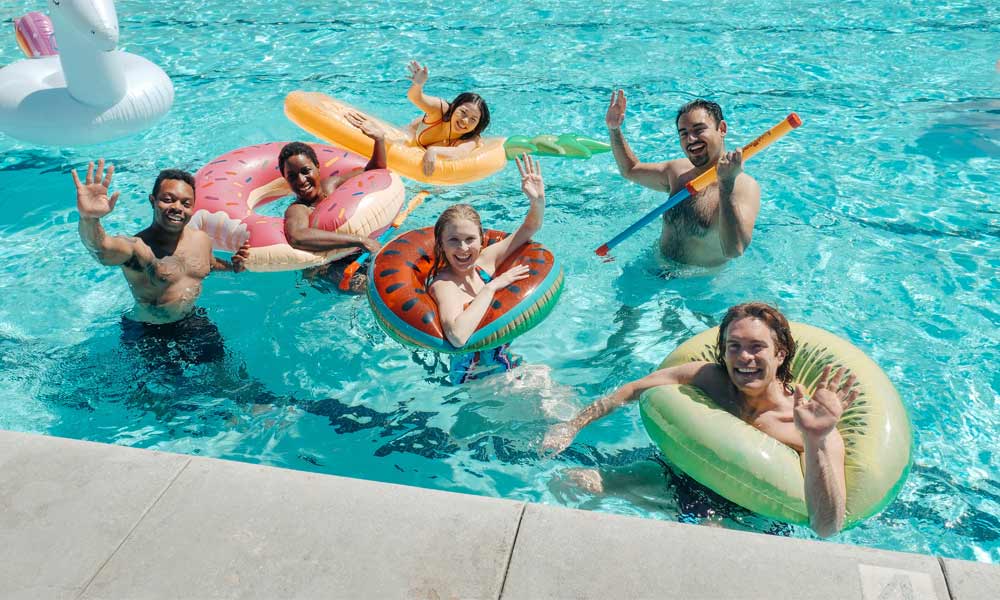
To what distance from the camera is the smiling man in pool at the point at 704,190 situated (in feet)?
14.1

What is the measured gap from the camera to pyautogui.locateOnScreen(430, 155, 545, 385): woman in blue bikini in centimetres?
383

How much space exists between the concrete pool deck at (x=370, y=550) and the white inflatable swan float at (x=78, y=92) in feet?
12.3

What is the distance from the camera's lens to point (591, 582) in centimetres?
253

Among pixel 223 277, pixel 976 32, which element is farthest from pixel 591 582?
pixel 976 32

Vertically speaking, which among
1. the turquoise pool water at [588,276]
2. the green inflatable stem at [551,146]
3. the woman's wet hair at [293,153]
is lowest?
the turquoise pool water at [588,276]

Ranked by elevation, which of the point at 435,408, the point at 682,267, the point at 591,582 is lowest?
the point at 435,408

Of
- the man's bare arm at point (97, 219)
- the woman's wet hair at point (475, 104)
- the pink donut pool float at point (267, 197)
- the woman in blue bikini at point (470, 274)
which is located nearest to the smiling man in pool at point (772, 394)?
the woman in blue bikini at point (470, 274)

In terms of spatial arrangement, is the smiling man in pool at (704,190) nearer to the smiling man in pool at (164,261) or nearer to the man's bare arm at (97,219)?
the smiling man in pool at (164,261)

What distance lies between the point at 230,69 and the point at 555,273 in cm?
626

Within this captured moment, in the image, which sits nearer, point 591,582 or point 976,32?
point 591,582

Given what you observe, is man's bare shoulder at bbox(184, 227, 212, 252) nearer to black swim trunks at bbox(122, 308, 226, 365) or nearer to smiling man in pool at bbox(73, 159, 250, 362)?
smiling man in pool at bbox(73, 159, 250, 362)

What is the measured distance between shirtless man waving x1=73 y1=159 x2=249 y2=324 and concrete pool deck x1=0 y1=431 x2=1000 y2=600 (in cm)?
135

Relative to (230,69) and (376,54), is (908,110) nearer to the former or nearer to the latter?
(376,54)

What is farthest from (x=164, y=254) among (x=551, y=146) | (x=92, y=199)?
(x=551, y=146)
